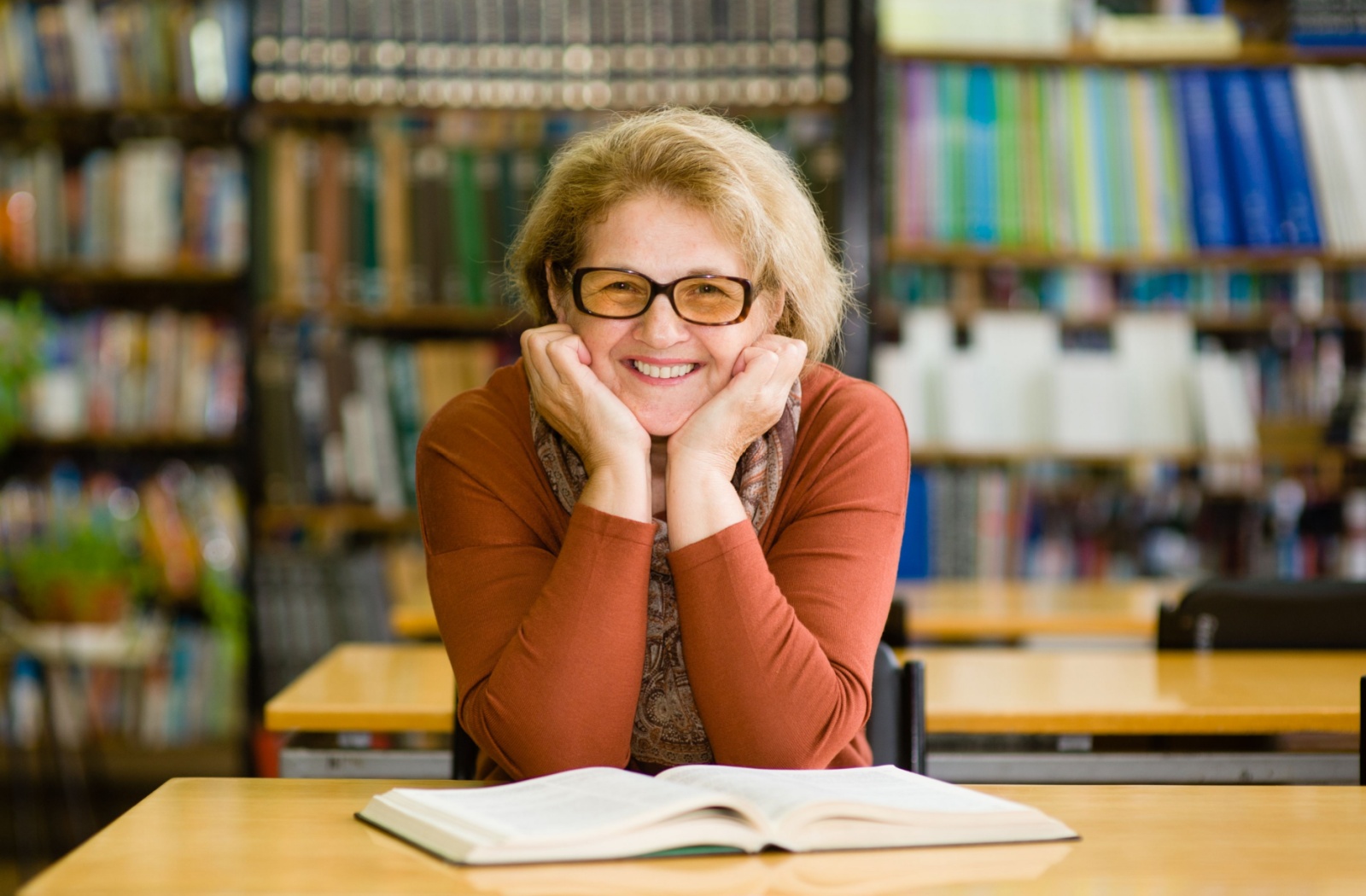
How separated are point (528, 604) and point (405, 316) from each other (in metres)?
2.29

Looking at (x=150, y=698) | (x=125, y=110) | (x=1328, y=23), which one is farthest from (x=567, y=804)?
(x=1328, y=23)

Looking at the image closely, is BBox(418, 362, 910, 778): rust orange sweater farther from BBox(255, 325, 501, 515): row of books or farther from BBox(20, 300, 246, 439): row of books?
BBox(20, 300, 246, 439): row of books

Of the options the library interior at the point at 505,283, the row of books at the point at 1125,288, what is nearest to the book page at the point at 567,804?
the library interior at the point at 505,283

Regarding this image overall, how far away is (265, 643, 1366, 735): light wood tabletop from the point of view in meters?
1.67

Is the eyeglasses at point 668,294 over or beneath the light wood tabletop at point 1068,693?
over

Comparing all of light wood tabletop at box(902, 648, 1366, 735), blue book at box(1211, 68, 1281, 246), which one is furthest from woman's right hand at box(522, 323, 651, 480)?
blue book at box(1211, 68, 1281, 246)

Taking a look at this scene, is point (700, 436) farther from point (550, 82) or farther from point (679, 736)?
point (550, 82)

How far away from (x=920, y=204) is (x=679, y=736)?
7.79ft

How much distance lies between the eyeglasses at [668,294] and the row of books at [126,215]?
7.80ft

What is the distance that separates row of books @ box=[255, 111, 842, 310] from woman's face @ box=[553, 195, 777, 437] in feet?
6.74

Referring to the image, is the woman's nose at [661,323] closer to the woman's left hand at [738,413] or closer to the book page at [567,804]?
the woman's left hand at [738,413]

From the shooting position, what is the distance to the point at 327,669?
198 cm

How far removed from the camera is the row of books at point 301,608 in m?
3.42

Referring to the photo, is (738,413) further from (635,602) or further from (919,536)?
(919,536)
